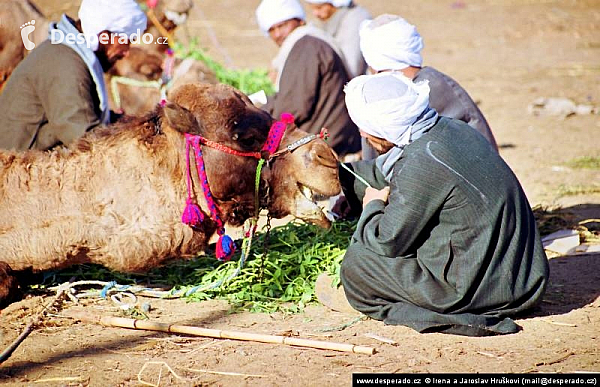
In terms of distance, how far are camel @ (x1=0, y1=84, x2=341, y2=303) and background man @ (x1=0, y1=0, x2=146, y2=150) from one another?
2.95 feet

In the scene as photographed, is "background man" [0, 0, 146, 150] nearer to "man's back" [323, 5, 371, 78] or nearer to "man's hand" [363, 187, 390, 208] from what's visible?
"man's hand" [363, 187, 390, 208]

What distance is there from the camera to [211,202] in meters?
4.68

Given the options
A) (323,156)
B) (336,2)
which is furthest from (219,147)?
(336,2)

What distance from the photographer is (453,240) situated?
14.9 ft

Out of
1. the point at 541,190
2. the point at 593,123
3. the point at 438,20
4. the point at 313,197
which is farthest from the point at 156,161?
the point at 438,20

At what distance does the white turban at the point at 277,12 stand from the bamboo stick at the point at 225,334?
16.4 ft

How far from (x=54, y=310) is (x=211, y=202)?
4.06 ft

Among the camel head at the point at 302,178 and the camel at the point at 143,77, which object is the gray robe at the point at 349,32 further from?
the camel head at the point at 302,178

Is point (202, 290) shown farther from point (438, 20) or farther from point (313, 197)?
point (438, 20)

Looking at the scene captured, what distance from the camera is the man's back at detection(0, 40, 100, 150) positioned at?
5.75 metres

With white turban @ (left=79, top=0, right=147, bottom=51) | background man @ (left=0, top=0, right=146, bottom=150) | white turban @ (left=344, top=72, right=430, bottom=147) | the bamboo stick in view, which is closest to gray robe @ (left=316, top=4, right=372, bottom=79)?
white turban @ (left=79, top=0, right=147, bottom=51)

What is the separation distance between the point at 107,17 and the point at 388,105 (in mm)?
2618

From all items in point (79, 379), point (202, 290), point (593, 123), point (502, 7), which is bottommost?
point (502, 7)

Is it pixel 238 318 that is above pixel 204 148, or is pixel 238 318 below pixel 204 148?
below
